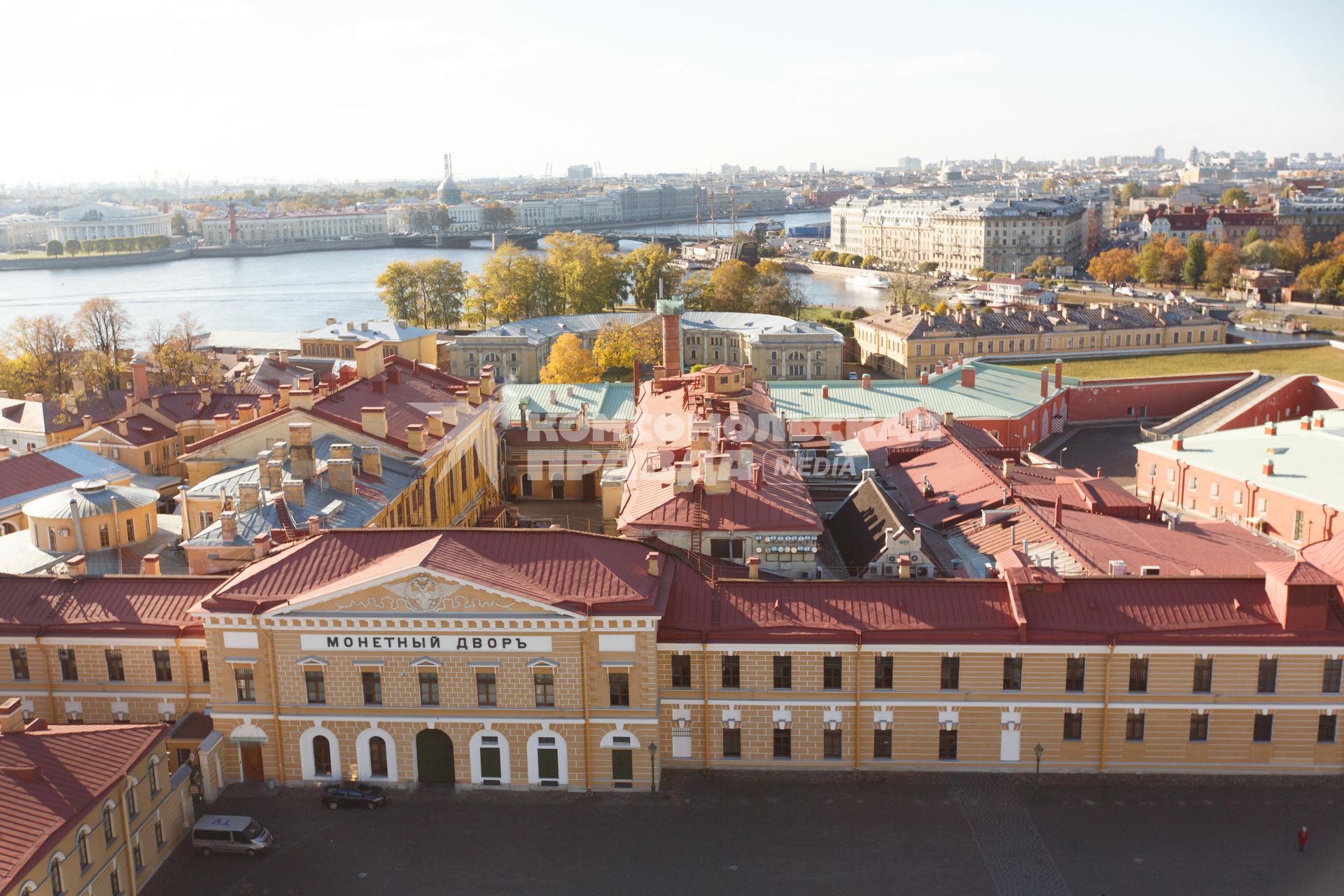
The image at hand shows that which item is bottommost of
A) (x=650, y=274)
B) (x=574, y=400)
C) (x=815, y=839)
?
(x=815, y=839)

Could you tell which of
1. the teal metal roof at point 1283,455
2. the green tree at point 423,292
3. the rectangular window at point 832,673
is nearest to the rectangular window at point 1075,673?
the rectangular window at point 832,673

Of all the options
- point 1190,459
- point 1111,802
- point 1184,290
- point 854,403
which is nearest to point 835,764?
point 1111,802

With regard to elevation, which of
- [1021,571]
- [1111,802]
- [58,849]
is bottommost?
[1111,802]

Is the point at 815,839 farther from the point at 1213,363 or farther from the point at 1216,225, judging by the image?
the point at 1216,225

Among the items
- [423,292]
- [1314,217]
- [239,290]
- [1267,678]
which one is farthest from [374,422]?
[1314,217]

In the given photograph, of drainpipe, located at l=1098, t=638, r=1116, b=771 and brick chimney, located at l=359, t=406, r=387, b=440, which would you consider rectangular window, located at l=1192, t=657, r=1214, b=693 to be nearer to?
drainpipe, located at l=1098, t=638, r=1116, b=771

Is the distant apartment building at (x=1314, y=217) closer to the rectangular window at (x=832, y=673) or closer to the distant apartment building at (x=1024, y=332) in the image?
the distant apartment building at (x=1024, y=332)

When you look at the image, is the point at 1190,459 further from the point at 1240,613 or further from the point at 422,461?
the point at 422,461
